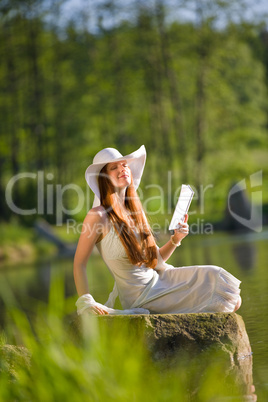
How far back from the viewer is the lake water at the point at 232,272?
5319mm

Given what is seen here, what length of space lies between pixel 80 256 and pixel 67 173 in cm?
3592

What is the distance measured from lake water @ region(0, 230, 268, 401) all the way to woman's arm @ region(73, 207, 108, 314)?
87mm

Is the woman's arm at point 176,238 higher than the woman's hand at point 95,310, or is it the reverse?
the woman's arm at point 176,238

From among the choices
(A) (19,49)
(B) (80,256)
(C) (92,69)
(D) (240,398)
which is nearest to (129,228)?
(B) (80,256)

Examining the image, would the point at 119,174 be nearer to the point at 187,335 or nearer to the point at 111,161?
the point at 111,161

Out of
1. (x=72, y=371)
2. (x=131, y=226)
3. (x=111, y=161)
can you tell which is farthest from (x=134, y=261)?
(x=72, y=371)

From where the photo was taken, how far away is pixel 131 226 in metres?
5.82

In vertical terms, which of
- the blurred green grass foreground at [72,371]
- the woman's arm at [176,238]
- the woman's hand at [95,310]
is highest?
the woman's arm at [176,238]

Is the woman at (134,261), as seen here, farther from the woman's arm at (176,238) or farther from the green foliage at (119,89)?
the green foliage at (119,89)

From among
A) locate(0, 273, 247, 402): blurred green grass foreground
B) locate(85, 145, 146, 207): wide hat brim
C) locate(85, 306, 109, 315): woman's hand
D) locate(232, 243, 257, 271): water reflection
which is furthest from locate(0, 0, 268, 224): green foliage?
locate(0, 273, 247, 402): blurred green grass foreground

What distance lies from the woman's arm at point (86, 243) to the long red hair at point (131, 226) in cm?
9

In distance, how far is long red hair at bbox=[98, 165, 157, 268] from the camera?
18.8 feet

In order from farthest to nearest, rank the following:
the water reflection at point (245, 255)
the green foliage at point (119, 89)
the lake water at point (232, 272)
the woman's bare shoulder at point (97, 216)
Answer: the green foliage at point (119, 89) → the water reflection at point (245, 255) → the woman's bare shoulder at point (97, 216) → the lake water at point (232, 272)

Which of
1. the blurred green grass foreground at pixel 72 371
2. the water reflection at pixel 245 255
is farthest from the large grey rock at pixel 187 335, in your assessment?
the water reflection at pixel 245 255
